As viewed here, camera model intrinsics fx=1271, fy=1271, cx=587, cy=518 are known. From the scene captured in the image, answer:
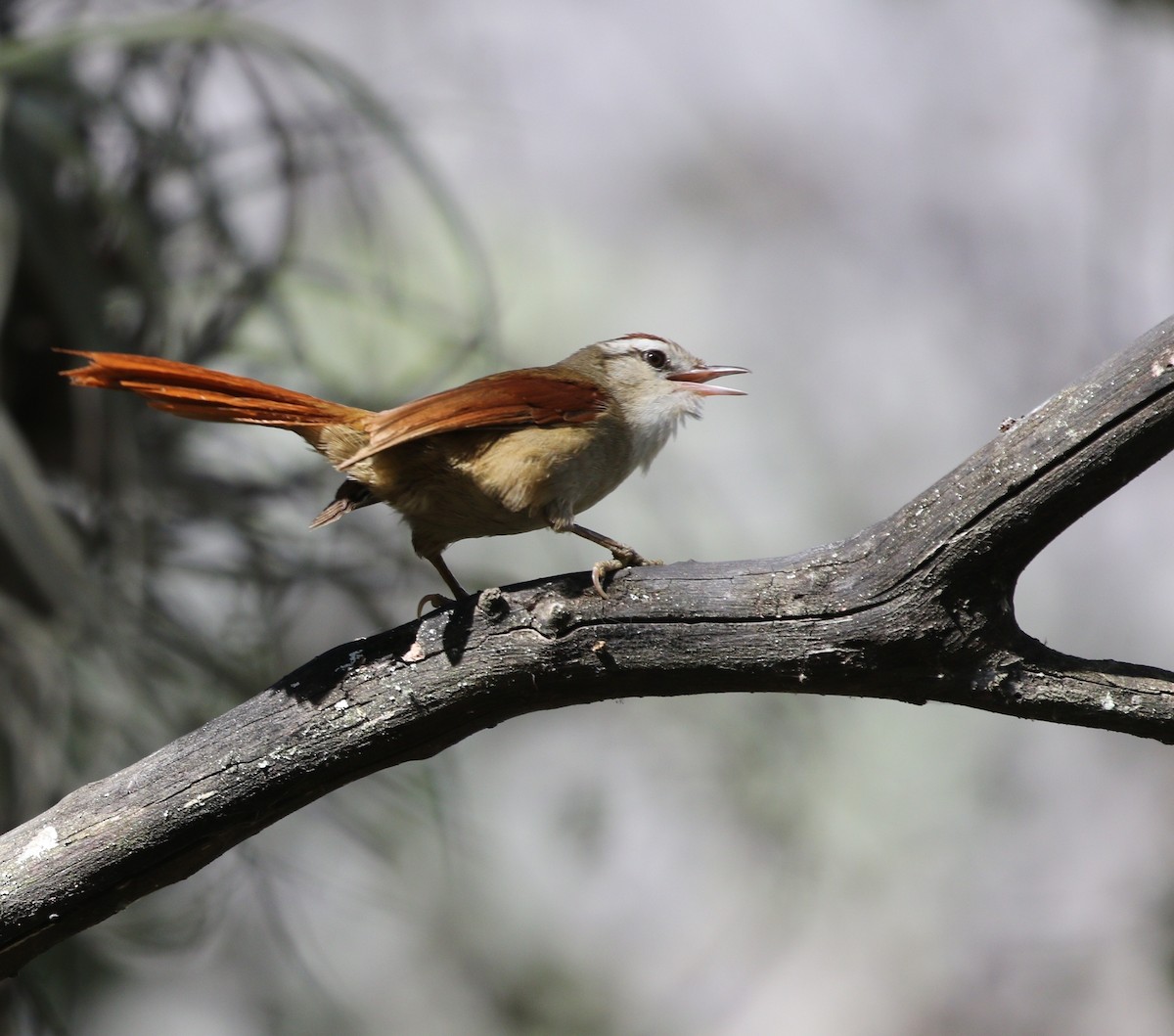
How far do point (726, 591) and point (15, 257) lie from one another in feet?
12.5

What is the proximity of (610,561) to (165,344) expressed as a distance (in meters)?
3.30

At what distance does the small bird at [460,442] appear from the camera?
7.98 ft

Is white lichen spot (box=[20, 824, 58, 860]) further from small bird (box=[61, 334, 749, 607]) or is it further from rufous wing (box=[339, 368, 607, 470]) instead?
rufous wing (box=[339, 368, 607, 470])

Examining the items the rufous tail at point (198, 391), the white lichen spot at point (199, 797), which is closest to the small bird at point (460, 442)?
the rufous tail at point (198, 391)

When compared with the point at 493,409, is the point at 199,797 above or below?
below

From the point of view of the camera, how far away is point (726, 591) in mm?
2080

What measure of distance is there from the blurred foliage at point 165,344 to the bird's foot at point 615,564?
223 centimetres

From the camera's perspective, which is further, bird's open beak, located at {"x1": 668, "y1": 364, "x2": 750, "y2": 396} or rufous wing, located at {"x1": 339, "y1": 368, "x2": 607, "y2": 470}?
bird's open beak, located at {"x1": 668, "y1": 364, "x2": 750, "y2": 396}

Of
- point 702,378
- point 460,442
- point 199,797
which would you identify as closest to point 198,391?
point 460,442

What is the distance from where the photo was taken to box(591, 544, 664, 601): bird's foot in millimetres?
2150

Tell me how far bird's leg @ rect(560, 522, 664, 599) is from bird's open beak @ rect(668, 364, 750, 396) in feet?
1.91

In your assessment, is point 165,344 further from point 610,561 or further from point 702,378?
point 610,561

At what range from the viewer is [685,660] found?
6.77 feet

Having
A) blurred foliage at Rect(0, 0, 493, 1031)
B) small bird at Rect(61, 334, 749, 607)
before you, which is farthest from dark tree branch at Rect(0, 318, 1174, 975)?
blurred foliage at Rect(0, 0, 493, 1031)
